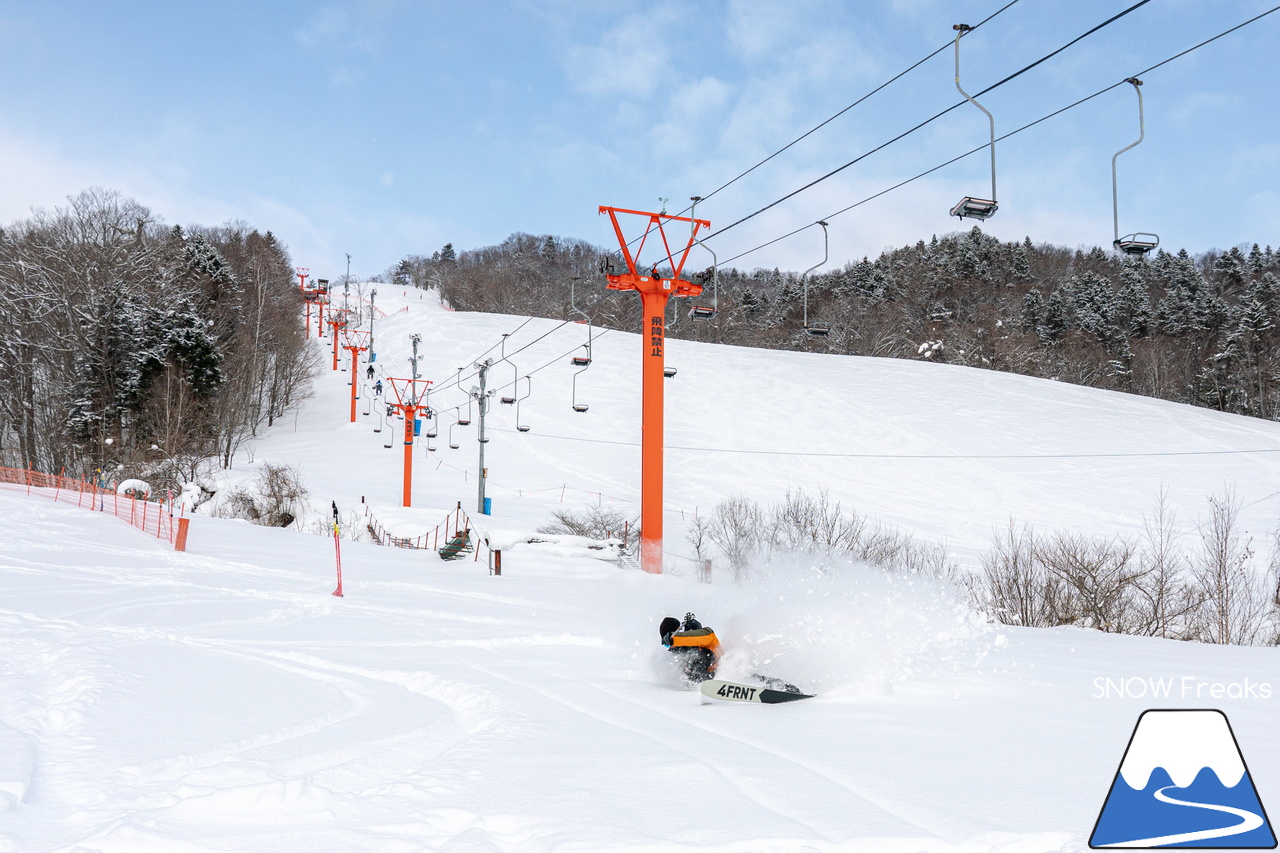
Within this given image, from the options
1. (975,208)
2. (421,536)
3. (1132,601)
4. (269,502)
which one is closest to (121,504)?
(269,502)

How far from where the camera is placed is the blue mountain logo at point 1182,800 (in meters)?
3.45

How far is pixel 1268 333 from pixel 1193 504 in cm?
4642

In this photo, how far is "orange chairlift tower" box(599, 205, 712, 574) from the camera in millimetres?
21047

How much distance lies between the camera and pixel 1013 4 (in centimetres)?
842

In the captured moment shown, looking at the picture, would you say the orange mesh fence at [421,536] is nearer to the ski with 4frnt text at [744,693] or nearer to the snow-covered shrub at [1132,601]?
the snow-covered shrub at [1132,601]

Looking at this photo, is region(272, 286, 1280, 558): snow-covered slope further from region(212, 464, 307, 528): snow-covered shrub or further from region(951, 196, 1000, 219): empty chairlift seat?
region(951, 196, 1000, 219): empty chairlift seat

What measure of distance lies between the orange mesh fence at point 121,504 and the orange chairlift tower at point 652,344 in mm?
11090

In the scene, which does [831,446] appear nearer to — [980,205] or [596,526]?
[596,526]

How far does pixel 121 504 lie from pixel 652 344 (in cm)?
2037

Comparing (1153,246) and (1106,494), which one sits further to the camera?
(1106,494)

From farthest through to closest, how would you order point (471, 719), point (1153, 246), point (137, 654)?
point (1153, 246) → point (137, 654) → point (471, 719)

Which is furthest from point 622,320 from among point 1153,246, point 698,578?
point 1153,246

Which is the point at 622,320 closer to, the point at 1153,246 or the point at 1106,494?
the point at 1106,494

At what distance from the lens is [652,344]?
21844 millimetres
